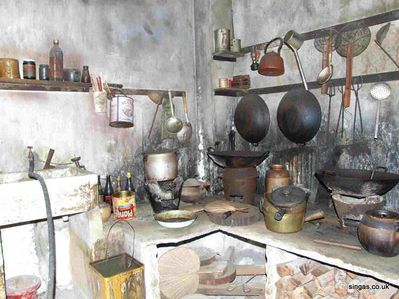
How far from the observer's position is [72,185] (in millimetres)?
2549

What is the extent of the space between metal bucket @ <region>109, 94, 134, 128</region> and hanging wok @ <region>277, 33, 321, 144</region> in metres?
1.53

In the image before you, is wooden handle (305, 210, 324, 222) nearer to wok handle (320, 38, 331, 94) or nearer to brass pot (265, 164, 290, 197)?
brass pot (265, 164, 290, 197)

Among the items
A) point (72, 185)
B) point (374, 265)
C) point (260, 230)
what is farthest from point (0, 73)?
point (374, 265)

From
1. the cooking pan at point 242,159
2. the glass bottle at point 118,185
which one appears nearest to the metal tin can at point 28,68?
the glass bottle at point 118,185

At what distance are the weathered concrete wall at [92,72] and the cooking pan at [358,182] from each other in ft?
5.79

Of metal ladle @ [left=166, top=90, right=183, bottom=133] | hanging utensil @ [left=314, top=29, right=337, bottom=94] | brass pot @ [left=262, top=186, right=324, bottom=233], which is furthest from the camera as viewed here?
metal ladle @ [left=166, top=90, right=183, bottom=133]

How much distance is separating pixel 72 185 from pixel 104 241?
550 mm

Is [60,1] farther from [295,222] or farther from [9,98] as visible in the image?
[295,222]

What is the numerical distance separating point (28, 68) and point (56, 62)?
23cm

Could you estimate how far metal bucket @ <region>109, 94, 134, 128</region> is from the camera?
10.7 ft

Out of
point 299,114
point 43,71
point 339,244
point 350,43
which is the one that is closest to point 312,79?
point 299,114

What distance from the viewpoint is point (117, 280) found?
240cm

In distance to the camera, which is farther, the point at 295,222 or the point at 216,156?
the point at 216,156

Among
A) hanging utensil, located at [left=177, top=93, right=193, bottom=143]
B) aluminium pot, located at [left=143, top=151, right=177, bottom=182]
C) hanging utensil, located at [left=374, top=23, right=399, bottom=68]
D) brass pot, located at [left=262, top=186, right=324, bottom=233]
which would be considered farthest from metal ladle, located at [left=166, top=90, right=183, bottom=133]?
hanging utensil, located at [left=374, top=23, right=399, bottom=68]
